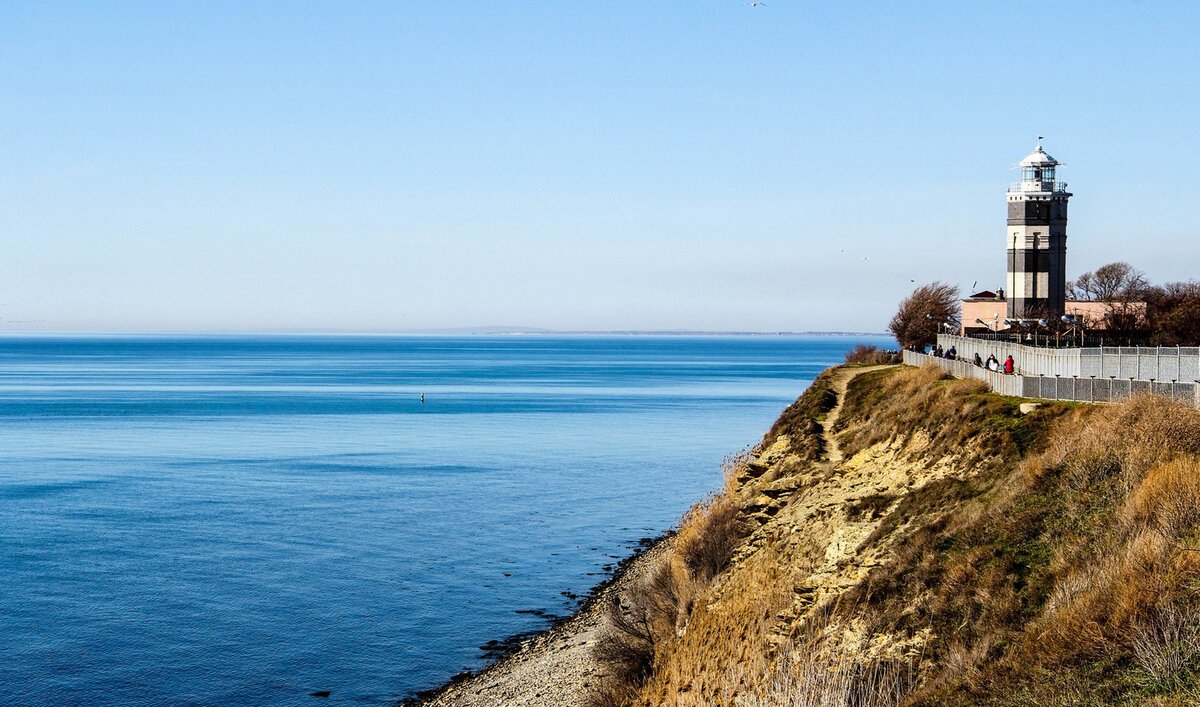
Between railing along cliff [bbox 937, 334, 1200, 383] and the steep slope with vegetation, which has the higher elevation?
railing along cliff [bbox 937, 334, 1200, 383]

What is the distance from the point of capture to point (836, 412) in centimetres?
5634

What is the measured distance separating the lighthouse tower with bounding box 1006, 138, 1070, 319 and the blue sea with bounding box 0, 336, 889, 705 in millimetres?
24293

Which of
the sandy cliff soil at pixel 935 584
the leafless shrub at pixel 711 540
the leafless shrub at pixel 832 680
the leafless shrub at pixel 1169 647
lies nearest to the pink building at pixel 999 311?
the sandy cliff soil at pixel 935 584

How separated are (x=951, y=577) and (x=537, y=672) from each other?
1164cm

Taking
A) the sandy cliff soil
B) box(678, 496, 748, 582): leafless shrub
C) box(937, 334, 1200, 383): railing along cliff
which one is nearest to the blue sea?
the sandy cliff soil

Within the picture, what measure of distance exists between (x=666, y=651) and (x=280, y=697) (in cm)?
1228

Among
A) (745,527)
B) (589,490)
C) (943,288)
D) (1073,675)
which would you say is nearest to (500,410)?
(943,288)

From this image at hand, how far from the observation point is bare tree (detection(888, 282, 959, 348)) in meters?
93.3

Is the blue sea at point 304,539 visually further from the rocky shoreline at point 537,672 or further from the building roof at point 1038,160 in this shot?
the building roof at point 1038,160

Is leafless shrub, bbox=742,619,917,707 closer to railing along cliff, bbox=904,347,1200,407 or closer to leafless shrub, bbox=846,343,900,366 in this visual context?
railing along cliff, bbox=904,347,1200,407

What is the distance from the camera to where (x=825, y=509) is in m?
35.7

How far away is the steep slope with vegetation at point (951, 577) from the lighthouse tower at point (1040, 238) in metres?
41.8

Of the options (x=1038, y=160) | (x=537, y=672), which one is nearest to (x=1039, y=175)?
(x=1038, y=160)

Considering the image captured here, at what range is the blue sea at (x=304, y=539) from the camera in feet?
105
